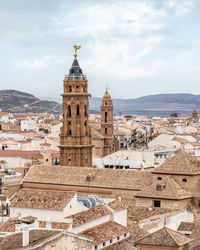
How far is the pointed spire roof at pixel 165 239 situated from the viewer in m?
32.4

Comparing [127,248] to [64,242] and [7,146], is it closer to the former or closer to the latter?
[64,242]

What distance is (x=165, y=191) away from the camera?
43688 millimetres

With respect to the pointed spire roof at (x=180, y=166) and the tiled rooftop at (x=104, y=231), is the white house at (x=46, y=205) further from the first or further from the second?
the pointed spire roof at (x=180, y=166)

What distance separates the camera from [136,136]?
399 ft

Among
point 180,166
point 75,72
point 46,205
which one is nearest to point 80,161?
point 75,72

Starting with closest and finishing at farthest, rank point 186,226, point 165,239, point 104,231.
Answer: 1. point 165,239
2. point 104,231
3. point 186,226

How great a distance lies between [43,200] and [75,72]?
87.7 feet

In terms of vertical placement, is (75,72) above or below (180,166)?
above

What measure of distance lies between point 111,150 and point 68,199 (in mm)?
47656

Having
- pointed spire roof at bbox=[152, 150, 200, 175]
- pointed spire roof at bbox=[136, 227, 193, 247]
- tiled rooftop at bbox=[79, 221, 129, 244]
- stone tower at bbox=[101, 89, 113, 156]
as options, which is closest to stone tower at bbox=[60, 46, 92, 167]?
pointed spire roof at bbox=[152, 150, 200, 175]

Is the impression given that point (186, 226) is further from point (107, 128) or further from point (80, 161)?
point (107, 128)

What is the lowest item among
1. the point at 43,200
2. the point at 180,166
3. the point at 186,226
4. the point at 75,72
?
the point at 186,226

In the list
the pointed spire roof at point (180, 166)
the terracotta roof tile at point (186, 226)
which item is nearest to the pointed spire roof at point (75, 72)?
the pointed spire roof at point (180, 166)

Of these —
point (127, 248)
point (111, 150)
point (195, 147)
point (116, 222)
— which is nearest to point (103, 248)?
point (127, 248)
